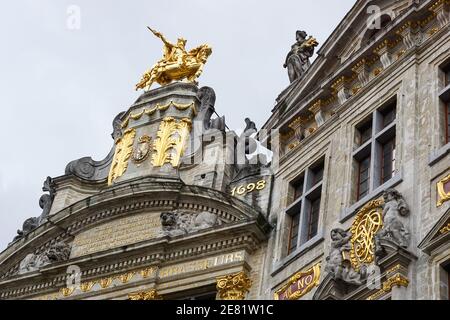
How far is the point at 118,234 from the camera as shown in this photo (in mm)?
27234

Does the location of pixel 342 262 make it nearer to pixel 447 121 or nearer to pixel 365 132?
pixel 447 121

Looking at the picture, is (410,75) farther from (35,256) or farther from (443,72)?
(35,256)

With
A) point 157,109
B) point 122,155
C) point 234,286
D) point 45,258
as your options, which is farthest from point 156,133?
point 234,286

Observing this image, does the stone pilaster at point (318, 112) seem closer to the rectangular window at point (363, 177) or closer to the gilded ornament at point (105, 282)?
the rectangular window at point (363, 177)

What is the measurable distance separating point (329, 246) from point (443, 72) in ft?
13.9

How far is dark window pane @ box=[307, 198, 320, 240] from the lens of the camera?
23297 millimetres

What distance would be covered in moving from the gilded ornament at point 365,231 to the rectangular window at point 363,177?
3.02ft

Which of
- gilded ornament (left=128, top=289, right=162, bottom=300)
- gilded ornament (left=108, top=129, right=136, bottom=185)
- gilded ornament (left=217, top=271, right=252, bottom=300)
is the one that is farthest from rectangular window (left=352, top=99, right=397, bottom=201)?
gilded ornament (left=108, top=129, right=136, bottom=185)

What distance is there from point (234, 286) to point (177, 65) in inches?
358

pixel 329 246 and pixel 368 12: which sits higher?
pixel 368 12

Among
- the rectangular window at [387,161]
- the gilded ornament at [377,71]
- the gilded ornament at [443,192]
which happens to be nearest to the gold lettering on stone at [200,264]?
Answer: the rectangular window at [387,161]

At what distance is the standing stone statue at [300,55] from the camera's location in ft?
89.4

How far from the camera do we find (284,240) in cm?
2402
